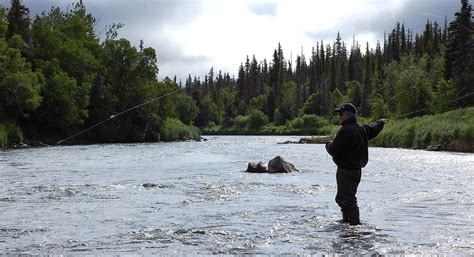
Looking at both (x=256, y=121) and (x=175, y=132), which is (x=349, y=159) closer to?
(x=175, y=132)

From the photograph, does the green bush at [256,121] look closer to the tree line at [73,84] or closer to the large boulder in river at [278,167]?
the tree line at [73,84]

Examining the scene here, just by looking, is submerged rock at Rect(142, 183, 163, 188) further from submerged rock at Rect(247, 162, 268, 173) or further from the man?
the man

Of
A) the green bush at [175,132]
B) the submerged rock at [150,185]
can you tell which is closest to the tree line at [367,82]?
the green bush at [175,132]

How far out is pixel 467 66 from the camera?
57781 millimetres

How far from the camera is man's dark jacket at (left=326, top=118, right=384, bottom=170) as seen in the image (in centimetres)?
959

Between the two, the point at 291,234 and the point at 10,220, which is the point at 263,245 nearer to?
the point at 291,234

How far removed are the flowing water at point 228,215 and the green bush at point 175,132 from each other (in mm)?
52107

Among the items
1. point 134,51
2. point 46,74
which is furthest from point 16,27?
point 134,51

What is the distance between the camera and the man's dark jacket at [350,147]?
9586 millimetres

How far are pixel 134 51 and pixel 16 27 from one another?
603 inches

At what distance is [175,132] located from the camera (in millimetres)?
73312

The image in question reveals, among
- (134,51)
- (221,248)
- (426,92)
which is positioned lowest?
(221,248)

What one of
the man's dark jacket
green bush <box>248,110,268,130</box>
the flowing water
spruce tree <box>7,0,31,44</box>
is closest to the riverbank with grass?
the flowing water

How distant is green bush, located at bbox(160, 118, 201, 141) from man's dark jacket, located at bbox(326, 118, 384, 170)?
206ft
